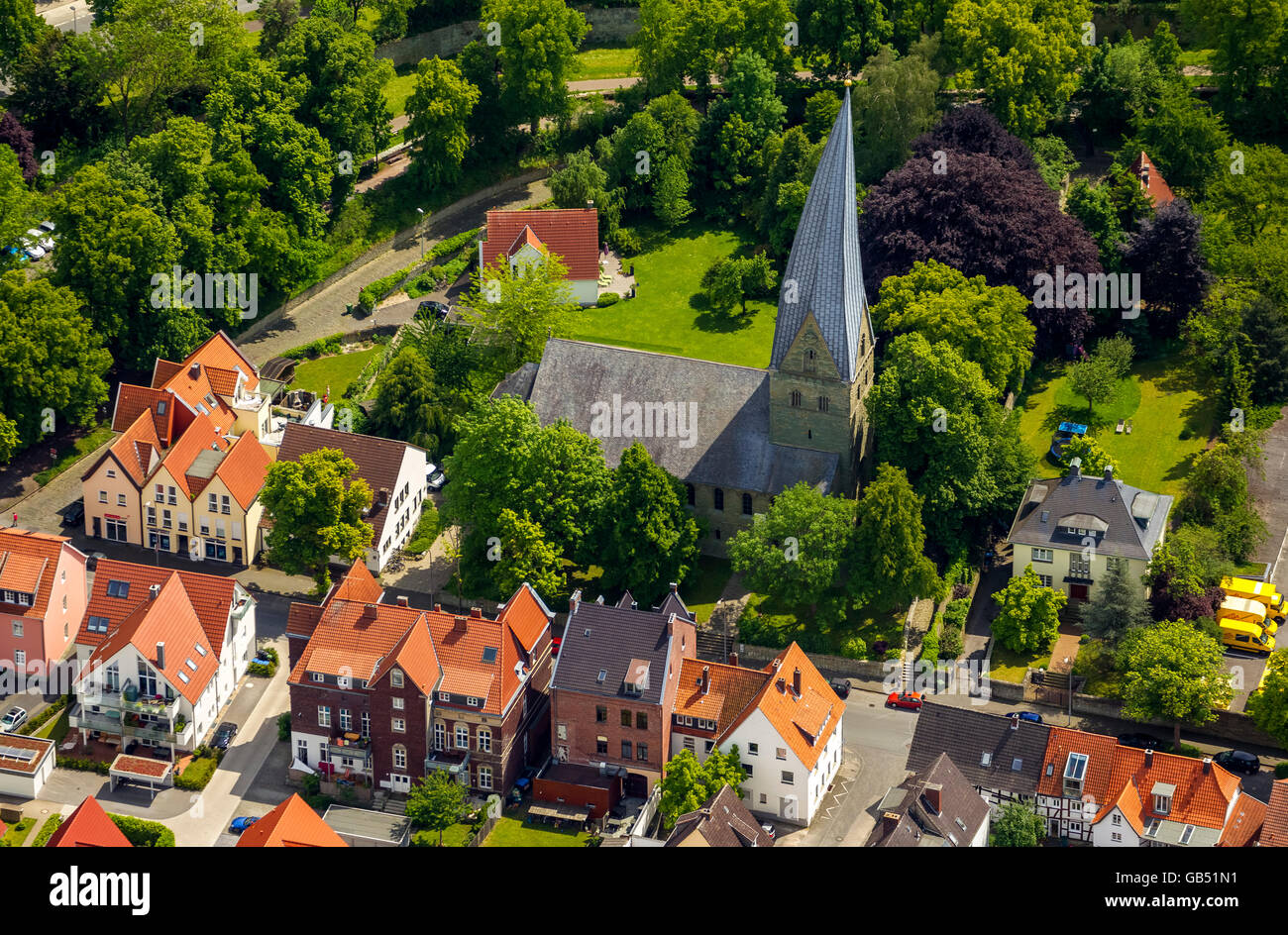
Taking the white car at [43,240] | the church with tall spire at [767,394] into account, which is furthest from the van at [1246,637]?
the white car at [43,240]

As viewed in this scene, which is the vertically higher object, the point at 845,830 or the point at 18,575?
the point at 18,575

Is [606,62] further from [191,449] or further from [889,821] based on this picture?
[889,821]

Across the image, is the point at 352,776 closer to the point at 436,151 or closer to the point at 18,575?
the point at 18,575

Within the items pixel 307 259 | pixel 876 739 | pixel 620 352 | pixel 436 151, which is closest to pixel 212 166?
pixel 307 259

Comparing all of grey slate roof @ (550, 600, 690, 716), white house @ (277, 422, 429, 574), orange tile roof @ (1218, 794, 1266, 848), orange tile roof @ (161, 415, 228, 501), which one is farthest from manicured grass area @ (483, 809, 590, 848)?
orange tile roof @ (161, 415, 228, 501)

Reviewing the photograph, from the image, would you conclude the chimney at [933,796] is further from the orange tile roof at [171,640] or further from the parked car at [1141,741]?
the orange tile roof at [171,640]

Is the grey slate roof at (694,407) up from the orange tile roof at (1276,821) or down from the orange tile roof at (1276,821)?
up
